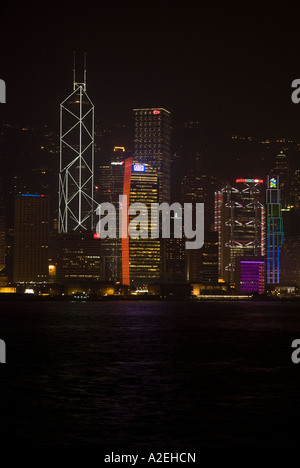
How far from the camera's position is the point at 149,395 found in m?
48.7

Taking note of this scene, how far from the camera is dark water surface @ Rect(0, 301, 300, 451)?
35.9 meters

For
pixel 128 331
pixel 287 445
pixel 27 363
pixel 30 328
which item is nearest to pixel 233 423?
pixel 287 445

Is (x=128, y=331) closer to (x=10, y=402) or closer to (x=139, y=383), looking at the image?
(x=139, y=383)

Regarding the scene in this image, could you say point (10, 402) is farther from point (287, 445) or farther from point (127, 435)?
point (287, 445)

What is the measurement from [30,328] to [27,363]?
2276 inches

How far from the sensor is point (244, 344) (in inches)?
3669

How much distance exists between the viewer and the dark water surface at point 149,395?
35938 mm

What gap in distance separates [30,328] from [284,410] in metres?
86.4

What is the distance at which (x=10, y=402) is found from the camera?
4594 centimetres

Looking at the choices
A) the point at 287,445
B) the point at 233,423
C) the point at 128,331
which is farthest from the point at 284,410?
the point at 128,331

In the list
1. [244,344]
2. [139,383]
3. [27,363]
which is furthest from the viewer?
[244,344]
